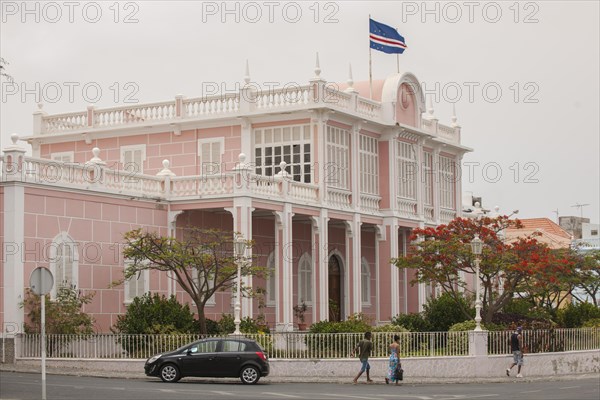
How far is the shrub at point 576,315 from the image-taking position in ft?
146

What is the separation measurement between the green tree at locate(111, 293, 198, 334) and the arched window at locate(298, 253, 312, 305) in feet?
29.9

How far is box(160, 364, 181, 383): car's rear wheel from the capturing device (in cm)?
2748

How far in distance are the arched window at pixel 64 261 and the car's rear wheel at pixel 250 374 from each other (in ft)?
25.5

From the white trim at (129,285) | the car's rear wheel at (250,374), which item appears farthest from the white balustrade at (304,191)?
the car's rear wheel at (250,374)

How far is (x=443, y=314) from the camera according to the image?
135 ft

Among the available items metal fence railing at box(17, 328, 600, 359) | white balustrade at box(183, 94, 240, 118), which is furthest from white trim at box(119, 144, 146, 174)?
metal fence railing at box(17, 328, 600, 359)

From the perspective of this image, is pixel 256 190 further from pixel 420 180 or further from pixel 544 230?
pixel 544 230

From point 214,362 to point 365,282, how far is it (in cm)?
1886

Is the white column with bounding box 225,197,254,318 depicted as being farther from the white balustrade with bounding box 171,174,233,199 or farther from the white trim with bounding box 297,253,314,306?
the white trim with bounding box 297,253,314,306

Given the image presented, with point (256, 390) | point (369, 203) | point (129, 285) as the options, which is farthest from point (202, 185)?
point (256, 390)

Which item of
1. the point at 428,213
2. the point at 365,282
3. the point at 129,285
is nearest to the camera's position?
the point at 129,285

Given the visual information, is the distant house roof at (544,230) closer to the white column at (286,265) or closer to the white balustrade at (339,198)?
the white balustrade at (339,198)

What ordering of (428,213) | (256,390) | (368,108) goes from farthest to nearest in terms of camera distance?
(428,213), (368,108), (256,390)

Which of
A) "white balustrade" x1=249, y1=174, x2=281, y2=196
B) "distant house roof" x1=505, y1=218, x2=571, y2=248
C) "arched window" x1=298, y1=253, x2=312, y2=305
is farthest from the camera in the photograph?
"distant house roof" x1=505, y1=218, x2=571, y2=248
